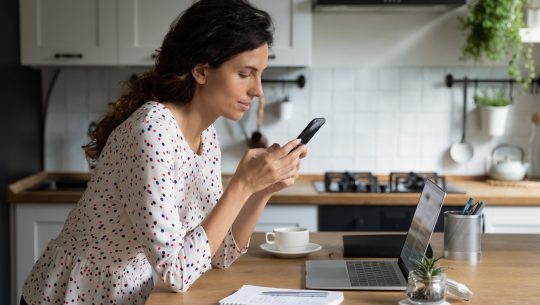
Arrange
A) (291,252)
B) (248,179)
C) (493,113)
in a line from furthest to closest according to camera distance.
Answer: (493,113) → (291,252) → (248,179)

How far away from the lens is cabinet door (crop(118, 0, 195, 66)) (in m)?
3.84

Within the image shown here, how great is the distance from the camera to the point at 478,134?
4234mm

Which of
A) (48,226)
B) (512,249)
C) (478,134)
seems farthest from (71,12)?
(512,249)

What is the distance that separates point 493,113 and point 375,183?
2.53 feet

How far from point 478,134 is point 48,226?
2275 millimetres

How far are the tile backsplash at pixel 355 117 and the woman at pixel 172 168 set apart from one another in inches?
84.9

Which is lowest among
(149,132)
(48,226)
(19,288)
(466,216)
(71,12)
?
(19,288)

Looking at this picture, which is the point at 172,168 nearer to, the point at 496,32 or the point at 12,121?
the point at 12,121

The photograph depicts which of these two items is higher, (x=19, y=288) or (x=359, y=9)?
(x=359, y=9)

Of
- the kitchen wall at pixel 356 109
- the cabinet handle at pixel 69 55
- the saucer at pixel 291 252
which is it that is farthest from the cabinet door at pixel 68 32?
the saucer at pixel 291 252

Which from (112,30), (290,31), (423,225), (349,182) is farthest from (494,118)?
(423,225)

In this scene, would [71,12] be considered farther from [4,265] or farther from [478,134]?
[478,134]

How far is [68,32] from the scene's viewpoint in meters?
3.85

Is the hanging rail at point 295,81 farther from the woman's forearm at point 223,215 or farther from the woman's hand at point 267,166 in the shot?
the woman's forearm at point 223,215
